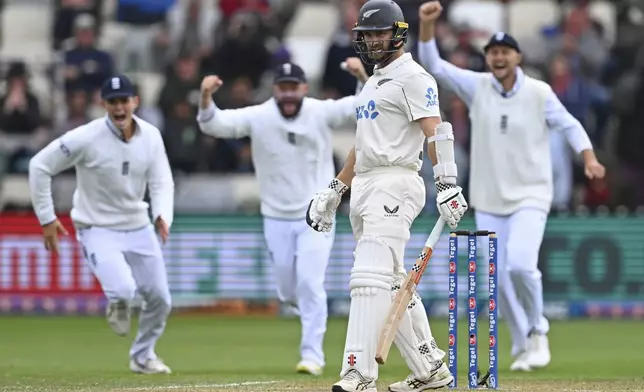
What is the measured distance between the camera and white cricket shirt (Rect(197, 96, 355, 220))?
13031 millimetres

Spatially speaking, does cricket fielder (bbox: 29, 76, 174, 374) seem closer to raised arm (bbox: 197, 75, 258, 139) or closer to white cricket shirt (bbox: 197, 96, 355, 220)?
raised arm (bbox: 197, 75, 258, 139)

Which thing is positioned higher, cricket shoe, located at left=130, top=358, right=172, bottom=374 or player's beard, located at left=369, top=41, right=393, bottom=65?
player's beard, located at left=369, top=41, right=393, bottom=65

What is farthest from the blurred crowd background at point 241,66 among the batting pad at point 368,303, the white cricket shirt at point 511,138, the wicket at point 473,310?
the batting pad at point 368,303

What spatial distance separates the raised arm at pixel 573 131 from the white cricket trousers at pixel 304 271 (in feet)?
6.71

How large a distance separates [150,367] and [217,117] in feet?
6.80

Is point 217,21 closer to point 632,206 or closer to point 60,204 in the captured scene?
point 60,204

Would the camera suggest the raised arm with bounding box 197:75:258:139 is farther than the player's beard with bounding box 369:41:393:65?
Yes

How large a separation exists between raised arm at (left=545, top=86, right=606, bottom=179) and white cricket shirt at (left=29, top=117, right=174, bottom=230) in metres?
3.12

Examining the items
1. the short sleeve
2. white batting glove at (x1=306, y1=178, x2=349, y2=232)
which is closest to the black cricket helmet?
the short sleeve

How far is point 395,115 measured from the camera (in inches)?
367

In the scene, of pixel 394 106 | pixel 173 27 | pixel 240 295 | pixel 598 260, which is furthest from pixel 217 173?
pixel 394 106

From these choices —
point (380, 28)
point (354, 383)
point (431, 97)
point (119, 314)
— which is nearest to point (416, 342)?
point (354, 383)

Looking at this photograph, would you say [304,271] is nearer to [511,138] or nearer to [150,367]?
[150,367]

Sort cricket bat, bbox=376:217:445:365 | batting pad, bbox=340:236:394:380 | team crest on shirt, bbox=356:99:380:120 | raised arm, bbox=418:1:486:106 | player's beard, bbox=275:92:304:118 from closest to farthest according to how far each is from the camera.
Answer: cricket bat, bbox=376:217:445:365
batting pad, bbox=340:236:394:380
team crest on shirt, bbox=356:99:380:120
raised arm, bbox=418:1:486:106
player's beard, bbox=275:92:304:118
